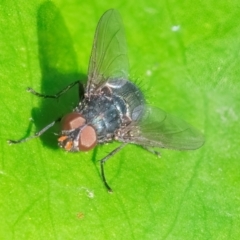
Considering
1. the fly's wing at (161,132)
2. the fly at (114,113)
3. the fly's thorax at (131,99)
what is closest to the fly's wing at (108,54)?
the fly at (114,113)

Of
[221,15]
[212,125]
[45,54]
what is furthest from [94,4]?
[212,125]

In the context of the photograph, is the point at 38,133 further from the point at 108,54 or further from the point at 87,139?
the point at 108,54

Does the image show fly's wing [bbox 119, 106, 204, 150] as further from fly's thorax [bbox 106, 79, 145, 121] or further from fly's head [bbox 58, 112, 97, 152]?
fly's head [bbox 58, 112, 97, 152]

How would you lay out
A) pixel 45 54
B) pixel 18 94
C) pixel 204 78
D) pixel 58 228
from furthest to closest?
pixel 204 78 < pixel 45 54 < pixel 18 94 < pixel 58 228

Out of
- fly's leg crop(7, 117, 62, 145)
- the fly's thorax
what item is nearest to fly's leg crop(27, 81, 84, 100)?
fly's leg crop(7, 117, 62, 145)

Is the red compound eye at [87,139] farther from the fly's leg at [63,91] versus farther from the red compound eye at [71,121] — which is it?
the fly's leg at [63,91]

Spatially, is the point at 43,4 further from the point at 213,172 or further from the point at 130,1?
the point at 213,172
